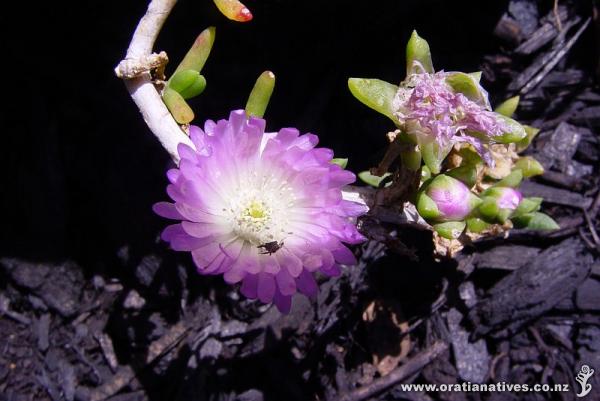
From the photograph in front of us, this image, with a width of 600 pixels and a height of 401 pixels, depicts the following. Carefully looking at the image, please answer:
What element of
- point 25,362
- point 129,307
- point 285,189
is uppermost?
point 285,189

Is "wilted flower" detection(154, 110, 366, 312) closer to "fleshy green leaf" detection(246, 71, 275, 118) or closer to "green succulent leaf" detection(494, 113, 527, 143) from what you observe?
"fleshy green leaf" detection(246, 71, 275, 118)

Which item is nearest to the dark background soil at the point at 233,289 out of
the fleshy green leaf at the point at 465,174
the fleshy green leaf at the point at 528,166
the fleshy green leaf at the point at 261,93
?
the fleshy green leaf at the point at 528,166

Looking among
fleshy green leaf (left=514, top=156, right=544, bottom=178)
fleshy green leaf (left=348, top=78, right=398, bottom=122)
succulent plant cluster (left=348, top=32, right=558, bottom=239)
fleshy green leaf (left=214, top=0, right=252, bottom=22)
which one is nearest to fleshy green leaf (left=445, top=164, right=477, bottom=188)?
succulent plant cluster (left=348, top=32, right=558, bottom=239)

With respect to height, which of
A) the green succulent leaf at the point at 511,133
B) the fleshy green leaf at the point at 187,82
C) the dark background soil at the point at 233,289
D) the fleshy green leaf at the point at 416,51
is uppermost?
the fleshy green leaf at the point at 416,51

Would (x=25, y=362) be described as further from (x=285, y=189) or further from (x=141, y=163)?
(x=285, y=189)

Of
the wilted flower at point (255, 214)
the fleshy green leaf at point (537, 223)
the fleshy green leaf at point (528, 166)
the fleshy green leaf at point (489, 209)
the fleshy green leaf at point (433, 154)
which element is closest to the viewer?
the wilted flower at point (255, 214)

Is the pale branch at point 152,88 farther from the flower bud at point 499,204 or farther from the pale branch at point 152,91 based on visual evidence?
the flower bud at point 499,204

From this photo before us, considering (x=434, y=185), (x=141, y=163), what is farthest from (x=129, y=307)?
(x=434, y=185)
